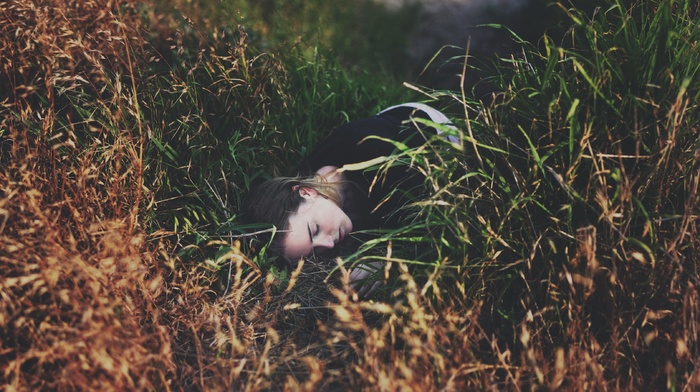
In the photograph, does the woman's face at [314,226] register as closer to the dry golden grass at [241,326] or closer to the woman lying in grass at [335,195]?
the woman lying in grass at [335,195]

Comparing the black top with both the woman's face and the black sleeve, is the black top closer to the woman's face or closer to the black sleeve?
the black sleeve

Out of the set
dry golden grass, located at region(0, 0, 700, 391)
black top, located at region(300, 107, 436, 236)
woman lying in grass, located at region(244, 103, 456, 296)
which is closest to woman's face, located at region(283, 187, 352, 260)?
woman lying in grass, located at region(244, 103, 456, 296)

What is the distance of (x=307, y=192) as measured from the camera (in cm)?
276

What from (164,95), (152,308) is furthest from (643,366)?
(164,95)

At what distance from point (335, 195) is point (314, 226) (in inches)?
9.1

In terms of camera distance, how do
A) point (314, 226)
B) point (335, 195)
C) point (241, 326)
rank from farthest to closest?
point (335, 195) → point (314, 226) → point (241, 326)

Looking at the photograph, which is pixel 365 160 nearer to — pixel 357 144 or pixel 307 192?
pixel 357 144

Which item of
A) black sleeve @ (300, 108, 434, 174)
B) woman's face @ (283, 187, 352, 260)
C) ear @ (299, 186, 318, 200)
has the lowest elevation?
woman's face @ (283, 187, 352, 260)

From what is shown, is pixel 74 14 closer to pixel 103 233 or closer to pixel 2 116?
pixel 2 116

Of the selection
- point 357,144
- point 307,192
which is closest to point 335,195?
point 307,192

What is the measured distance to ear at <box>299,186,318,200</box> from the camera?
108 inches

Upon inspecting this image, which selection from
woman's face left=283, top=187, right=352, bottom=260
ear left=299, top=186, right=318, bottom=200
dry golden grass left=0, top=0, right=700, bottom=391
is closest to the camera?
dry golden grass left=0, top=0, right=700, bottom=391

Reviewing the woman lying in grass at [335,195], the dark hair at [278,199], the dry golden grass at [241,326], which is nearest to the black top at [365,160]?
the woman lying in grass at [335,195]

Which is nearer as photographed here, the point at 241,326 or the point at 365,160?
the point at 241,326
